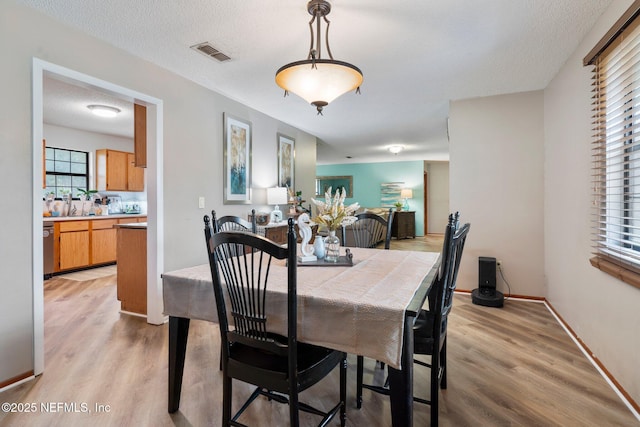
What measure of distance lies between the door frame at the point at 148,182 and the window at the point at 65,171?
12.6 ft

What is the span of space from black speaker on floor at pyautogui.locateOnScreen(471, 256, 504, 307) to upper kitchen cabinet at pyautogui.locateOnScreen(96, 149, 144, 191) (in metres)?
5.86

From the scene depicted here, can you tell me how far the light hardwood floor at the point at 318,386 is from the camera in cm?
165

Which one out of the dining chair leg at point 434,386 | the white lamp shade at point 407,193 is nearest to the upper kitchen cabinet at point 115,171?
the dining chair leg at point 434,386

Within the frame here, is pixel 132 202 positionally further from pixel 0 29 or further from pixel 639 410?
pixel 639 410

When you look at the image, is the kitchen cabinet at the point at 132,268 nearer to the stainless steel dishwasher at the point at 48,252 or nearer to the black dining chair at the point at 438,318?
the stainless steel dishwasher at the point at 48,252

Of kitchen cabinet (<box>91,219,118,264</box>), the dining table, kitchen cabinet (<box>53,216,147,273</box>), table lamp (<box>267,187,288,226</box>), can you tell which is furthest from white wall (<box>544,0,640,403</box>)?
kitchen cabinet (<box>91,219,118,264</box>)

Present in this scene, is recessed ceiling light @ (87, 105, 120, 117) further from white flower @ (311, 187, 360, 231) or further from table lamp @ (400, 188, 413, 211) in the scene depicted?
table lamp @ (400, 188, 413, 211)

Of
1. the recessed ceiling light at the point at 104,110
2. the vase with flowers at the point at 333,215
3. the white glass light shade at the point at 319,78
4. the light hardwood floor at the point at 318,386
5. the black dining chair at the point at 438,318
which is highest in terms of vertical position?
the recessed ceiling light at the point at 104,110

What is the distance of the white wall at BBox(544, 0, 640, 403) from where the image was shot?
185 centimetres

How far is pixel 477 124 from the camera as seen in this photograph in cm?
381

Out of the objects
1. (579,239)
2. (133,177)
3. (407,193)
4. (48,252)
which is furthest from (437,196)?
(48,252)

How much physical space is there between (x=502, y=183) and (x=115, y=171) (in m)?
6.32

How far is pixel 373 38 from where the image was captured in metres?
2.41

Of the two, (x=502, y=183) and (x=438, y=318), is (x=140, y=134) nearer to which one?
(x=438, y=318)
